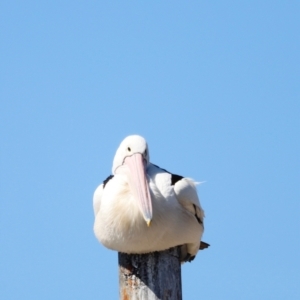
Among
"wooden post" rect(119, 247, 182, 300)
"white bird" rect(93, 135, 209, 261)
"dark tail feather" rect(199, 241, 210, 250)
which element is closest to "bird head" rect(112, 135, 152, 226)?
"white bird" rect(93, 135, 209, 261)

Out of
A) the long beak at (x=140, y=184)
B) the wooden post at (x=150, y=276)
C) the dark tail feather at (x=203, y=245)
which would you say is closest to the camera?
the wooden post at (x=150, y=276)

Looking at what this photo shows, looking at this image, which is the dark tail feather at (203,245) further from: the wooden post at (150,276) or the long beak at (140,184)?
the wooden post at (150,276)

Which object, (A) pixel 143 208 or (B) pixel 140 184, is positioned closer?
(A) pixel 143 208

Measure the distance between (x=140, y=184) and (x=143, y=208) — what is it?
281 millimetres

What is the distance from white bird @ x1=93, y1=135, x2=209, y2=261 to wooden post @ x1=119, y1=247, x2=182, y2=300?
0.26 feet

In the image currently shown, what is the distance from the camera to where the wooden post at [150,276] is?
179 inches

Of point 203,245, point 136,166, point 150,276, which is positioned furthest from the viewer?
point 203,245

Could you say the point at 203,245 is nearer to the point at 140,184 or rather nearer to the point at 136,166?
the point at 136,166

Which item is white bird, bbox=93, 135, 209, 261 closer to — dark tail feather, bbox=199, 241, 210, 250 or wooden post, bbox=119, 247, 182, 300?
wooden post, bbox=119, 247, 182, 300

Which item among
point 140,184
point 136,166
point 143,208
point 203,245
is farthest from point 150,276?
point 203,245

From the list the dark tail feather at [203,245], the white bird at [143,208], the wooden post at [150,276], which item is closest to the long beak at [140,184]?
the white bird at [143,208]

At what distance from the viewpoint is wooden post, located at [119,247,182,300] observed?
4.55 meters

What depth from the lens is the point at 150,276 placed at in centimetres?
465

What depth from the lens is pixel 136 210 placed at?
17.1 feet
